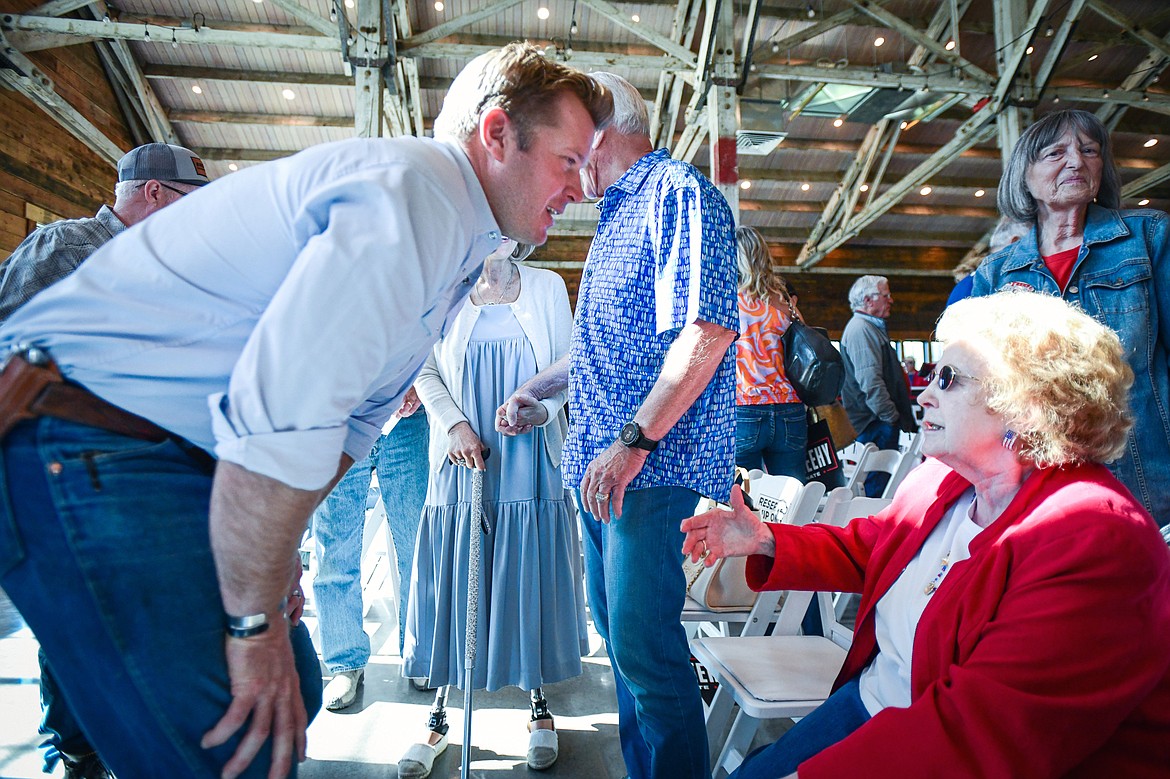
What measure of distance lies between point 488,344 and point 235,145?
1056 centimetres

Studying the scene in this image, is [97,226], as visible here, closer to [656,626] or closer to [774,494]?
[656,626]

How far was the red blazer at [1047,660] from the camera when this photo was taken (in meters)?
0.89

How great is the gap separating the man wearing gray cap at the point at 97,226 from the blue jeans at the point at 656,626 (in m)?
1.62

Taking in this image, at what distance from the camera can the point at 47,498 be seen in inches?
30.3

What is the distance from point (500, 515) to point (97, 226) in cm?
150

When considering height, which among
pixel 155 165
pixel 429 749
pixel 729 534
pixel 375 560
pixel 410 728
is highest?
pixel 155 165

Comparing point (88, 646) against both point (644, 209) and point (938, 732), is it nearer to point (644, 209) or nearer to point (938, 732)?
point (938, 732)

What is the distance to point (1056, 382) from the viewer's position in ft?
3.80

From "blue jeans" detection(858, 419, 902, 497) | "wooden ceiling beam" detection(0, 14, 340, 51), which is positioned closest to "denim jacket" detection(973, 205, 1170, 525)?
"blue jeans" detection(858, 419, 902, 497)

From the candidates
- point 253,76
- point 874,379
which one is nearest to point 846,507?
point 874,379

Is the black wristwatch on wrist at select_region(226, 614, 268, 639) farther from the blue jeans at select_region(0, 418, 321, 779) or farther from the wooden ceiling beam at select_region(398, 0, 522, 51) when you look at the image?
the wooden ceiling beam at select_region(398, 0, 522, 51)

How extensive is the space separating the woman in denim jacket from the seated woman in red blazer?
53cm

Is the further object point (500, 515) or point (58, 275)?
point (500, 515)

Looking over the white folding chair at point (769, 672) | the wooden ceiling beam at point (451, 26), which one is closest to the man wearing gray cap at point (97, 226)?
the white folding chair at point (769, 672)
